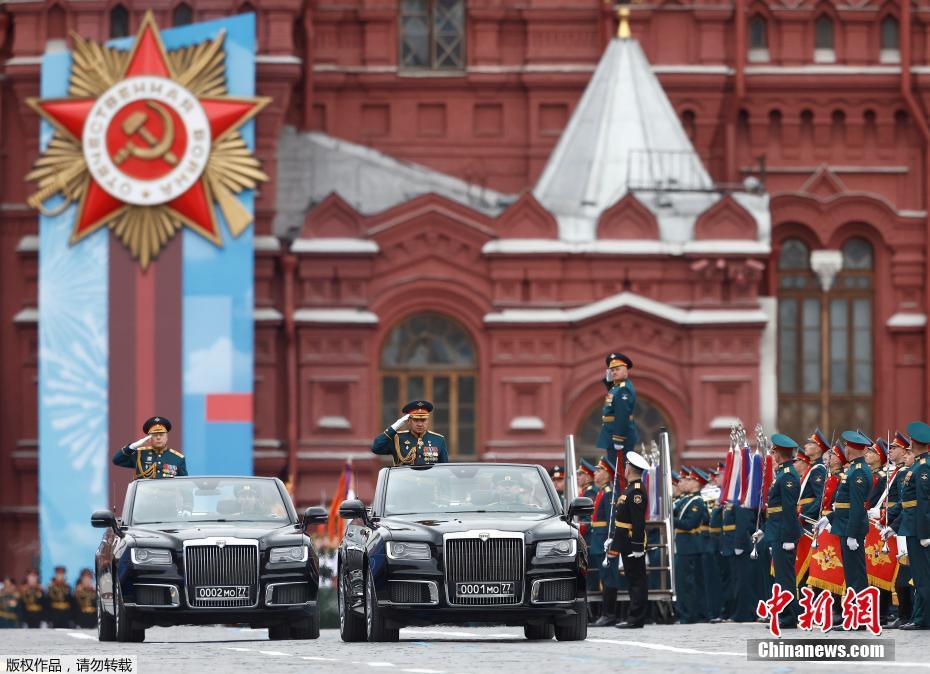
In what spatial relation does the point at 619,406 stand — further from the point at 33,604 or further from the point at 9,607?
the point at 9,607

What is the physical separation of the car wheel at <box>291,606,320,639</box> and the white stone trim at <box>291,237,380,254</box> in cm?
1878

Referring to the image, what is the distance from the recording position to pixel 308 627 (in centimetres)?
2081

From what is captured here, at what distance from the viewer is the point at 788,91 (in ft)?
141

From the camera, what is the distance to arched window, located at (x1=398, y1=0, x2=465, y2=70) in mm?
43062

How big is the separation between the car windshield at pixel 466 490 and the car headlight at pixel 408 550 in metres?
0.79

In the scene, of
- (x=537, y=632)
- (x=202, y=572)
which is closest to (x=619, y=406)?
(x=537, y=632)

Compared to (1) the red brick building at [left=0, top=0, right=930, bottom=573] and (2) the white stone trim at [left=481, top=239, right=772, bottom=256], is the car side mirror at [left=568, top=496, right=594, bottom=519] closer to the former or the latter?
(1) the red brick building at [left=0, top=0, right=930, bottom=573]

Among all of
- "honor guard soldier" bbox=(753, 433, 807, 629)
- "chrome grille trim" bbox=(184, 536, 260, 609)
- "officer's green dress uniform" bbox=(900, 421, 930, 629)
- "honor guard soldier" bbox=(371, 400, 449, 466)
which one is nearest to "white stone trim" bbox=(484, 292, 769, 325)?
"honor guard soldier" bbox=(753, 433, 807, 629)

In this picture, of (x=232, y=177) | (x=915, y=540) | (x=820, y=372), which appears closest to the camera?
(x=915, y=540)

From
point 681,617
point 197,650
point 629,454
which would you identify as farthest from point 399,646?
point 681,617

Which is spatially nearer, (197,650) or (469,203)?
(197,650)

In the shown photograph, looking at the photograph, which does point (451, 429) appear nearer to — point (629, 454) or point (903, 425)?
point (903, 425)

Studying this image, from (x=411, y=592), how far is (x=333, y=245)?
21.0 meters

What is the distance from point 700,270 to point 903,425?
4.80 m
